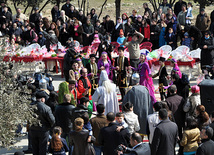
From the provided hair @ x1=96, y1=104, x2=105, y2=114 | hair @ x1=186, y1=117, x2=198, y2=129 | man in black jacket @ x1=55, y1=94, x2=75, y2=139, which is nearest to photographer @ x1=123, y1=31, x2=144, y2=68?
man in black jacket @ x1=55, y1=94, x2=75, y2=139

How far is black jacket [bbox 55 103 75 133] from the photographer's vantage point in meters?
10.3

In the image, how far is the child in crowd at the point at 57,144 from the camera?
916 centimetres

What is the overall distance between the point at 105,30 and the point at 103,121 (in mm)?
15046

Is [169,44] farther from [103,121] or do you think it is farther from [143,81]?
[103,121]

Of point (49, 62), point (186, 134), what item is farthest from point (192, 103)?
point (49, 62)

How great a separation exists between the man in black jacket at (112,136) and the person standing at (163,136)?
528 millimetres

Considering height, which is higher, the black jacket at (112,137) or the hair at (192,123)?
the hair at (192,123)

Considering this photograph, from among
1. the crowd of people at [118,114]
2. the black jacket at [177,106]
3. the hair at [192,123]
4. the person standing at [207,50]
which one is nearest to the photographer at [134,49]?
the crowd of people at [118,114]

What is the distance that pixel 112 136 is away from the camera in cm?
891

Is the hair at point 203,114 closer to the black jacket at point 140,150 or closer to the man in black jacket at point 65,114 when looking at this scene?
the black jacket at point 140,150

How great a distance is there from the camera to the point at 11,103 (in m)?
8.39

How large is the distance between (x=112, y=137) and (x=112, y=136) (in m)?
0.02

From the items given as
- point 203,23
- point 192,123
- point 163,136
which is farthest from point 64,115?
point 203,23

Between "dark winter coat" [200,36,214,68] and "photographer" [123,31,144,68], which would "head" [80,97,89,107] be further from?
"dark winter coat" [200,36,214,68]
